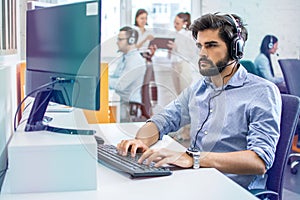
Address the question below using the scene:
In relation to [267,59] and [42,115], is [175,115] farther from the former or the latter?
[267,59]

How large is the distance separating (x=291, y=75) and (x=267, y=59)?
59.9 inches

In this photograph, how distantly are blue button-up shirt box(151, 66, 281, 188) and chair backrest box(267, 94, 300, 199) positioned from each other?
0.12 feet

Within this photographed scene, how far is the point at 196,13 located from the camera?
4.82 metres

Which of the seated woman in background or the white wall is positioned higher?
the white wall

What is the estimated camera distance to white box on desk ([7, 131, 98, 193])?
0.98 m

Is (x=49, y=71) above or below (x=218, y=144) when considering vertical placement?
above

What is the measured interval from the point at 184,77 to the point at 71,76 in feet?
1.86

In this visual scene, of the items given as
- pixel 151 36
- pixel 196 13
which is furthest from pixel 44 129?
pixel 196 13

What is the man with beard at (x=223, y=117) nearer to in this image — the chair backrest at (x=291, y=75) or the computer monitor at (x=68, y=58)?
the computer monitor at (x=68, y=58)

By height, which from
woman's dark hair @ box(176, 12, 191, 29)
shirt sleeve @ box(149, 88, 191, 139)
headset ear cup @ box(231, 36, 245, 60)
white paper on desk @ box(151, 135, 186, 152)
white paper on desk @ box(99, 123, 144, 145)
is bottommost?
white paper on desk @ box(151, 135, 186, 152)

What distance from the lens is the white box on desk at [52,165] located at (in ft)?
3.22

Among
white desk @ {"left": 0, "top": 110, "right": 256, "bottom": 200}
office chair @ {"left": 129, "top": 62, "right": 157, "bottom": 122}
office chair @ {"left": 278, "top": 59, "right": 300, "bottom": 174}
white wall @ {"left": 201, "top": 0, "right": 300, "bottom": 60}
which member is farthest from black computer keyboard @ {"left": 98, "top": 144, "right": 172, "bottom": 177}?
white wall @ {"left": 201, "top": 0, "right": 300, "bottom": 60}

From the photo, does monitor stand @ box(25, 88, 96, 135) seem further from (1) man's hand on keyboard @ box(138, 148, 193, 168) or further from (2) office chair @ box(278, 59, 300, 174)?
(2) office chair @ box(278, 59, 300, 174)

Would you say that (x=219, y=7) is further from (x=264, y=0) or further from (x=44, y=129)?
(x=44, y=129)
